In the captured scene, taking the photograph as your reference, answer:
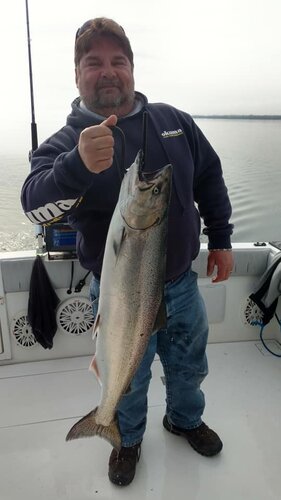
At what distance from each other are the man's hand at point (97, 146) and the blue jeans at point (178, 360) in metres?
0.83

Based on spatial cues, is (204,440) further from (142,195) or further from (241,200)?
(241,200)

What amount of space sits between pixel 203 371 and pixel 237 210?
7.02 m

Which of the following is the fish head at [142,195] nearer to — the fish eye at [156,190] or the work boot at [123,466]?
the fish eye at [156,190]

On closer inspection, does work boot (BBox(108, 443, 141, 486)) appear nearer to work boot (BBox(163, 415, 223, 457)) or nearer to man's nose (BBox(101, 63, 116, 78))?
work boot (BBox(163, 415, 223, 457))

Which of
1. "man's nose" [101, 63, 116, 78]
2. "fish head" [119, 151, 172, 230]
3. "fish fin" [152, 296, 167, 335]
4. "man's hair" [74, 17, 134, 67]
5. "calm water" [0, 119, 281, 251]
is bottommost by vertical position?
"calm water" [0, 119, 281, 251]

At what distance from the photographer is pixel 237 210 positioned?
877 centimetres

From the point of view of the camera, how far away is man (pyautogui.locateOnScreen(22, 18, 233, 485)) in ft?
4.63

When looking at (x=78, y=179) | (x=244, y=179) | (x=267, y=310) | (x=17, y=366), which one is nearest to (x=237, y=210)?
(x=244, y=179)

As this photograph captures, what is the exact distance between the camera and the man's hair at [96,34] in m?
1.62

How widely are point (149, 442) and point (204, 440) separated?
32 centimetres

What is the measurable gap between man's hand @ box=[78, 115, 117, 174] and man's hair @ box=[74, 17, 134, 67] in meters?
0.64

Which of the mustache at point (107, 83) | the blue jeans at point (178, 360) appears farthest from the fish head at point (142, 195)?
the blue jeans at point (178, 360)

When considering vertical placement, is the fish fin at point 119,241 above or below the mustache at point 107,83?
below

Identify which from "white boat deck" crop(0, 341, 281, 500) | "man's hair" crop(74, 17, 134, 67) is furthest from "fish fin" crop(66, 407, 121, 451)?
"man's hair" crop(74, 17, 134, 67)
